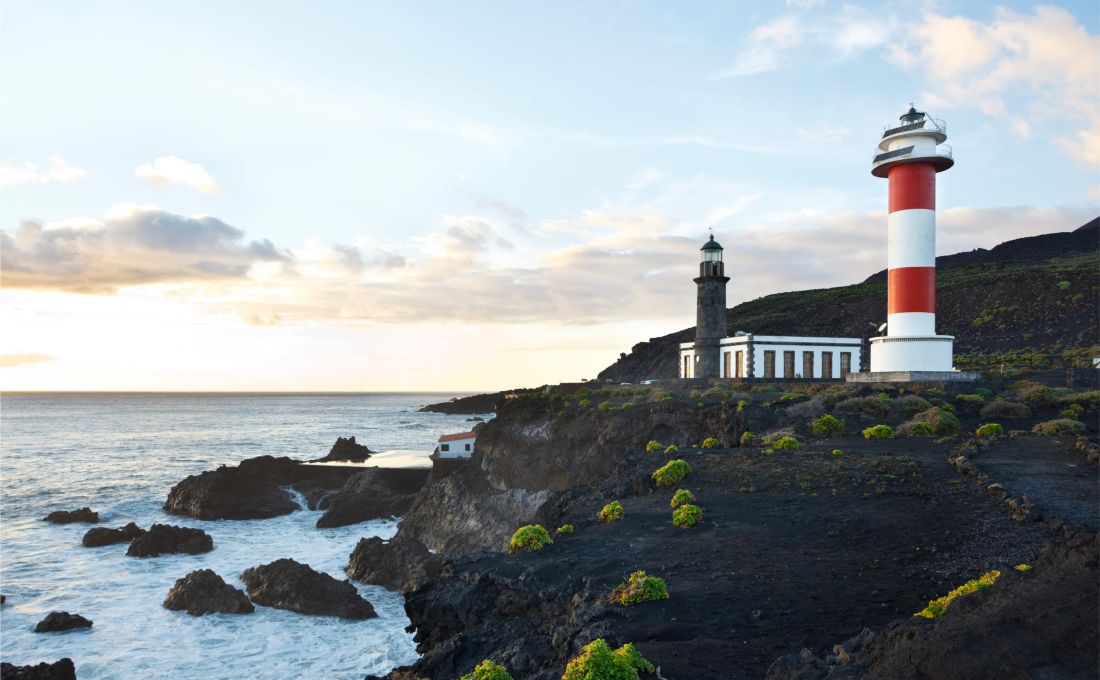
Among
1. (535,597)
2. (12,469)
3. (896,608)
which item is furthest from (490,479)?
(12,469)

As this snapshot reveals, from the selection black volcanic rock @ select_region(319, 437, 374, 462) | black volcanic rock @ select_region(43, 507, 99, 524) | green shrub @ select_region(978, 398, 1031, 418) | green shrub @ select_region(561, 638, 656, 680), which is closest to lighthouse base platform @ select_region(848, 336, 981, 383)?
green shrub @ select_region(978, 398, 1031, 418)

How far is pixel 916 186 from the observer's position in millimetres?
Answer: 33281

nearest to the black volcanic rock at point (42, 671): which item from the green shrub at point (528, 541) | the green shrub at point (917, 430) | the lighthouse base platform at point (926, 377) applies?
the green shrub at point (528, 541)

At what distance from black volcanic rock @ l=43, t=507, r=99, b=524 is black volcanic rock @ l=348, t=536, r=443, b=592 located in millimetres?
21412

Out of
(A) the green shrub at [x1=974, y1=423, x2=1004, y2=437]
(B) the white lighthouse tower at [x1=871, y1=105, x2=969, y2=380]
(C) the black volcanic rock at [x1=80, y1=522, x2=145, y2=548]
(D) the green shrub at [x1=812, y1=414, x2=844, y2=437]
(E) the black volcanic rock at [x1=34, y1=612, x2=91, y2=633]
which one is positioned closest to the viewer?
(E) the black volcanic rock at [x1=34, y1=612, x2=91, y2=633]

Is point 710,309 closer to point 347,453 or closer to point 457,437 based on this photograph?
point 457,437

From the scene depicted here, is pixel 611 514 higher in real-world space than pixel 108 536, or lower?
higher

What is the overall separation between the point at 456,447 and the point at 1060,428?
38.6 m

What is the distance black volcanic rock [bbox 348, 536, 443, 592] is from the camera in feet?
94.2

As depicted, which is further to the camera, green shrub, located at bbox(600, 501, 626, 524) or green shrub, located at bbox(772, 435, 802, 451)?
green shrub, located at bbox(772, 435, 802, 451)

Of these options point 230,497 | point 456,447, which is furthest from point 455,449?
point 230,497

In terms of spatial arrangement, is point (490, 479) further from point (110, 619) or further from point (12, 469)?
point (12, 469)

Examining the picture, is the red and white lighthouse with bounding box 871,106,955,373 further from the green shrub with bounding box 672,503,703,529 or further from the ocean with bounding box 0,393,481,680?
the ocean with bounding box 0,393,481,680

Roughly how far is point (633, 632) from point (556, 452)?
27861 mm
